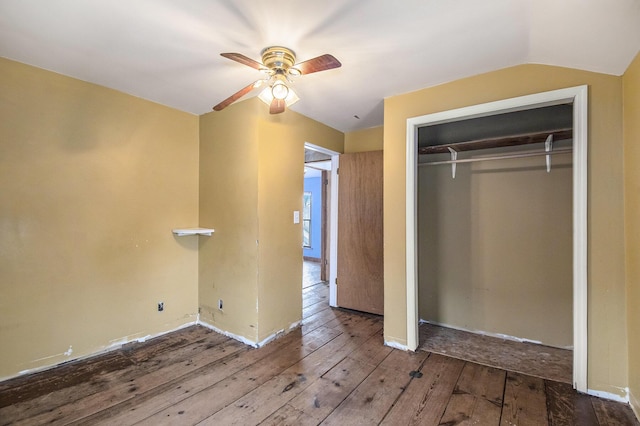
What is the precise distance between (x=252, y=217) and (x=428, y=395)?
6.69 ft

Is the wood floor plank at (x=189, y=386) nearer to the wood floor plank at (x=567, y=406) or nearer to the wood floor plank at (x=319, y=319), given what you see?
the wood floor plank at (x=319, y=319)

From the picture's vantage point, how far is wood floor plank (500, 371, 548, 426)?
1.77m

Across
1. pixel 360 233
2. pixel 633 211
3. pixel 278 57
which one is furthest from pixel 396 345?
pixel 278 57

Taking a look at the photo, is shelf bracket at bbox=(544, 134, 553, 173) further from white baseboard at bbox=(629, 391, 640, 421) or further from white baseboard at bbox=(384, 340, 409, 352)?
white baseboard at bbox=(384, 340, 409, 352)

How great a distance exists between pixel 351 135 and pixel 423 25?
230 cm

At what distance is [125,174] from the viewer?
273 centimetres

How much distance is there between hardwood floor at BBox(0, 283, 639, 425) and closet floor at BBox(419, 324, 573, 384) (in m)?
0.12

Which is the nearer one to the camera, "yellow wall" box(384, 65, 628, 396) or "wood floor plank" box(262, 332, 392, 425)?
"wood floor plank" box(262, 332, 392, 425)

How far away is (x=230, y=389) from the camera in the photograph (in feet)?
6.84

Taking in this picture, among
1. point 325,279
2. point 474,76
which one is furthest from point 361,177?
point 325,279

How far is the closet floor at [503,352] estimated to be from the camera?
2.31 metres

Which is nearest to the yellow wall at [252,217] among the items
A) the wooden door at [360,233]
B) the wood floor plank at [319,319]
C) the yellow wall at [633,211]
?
the wood floor plank at [319,319]

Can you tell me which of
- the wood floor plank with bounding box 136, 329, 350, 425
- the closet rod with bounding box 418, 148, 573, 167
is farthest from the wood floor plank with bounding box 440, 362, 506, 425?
the closet rod with bounding box 418, 148, 573, 167

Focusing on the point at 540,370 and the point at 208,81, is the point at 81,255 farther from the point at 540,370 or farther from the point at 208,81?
the point at 540,370
